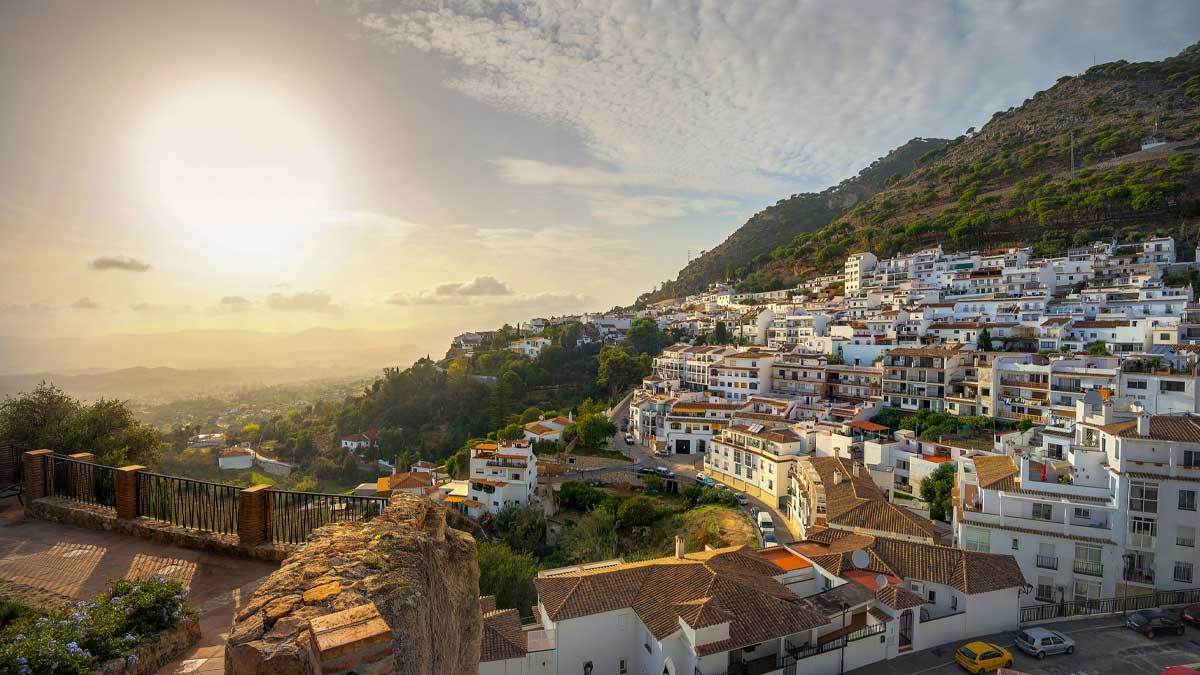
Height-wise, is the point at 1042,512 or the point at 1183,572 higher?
the point at 1042,512

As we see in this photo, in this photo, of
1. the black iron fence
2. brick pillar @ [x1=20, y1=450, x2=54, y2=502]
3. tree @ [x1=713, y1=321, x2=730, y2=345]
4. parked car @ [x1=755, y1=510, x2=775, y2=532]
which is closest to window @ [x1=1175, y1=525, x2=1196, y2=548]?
the black iron fence

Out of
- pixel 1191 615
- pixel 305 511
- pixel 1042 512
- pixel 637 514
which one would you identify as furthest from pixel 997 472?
pixel 305 511

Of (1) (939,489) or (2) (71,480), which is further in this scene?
(1) (939,489)

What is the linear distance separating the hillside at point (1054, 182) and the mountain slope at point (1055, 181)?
17 cm

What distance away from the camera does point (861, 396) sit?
42.1 meters

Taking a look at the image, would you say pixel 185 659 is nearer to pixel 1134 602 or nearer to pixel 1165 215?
pixel 1134 602

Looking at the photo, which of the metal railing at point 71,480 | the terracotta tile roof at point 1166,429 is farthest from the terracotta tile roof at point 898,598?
the metal railing at point 71,480

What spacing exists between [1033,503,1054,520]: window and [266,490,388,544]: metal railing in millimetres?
22603

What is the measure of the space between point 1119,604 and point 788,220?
125 metres

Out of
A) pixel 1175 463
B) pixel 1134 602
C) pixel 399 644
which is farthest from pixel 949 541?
pixel 399 644

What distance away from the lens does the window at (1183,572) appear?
17.5 meters

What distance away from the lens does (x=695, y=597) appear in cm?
1407

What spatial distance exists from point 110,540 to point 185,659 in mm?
4048

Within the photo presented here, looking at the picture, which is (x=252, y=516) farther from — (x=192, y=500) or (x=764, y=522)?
(x=764, y=522)
